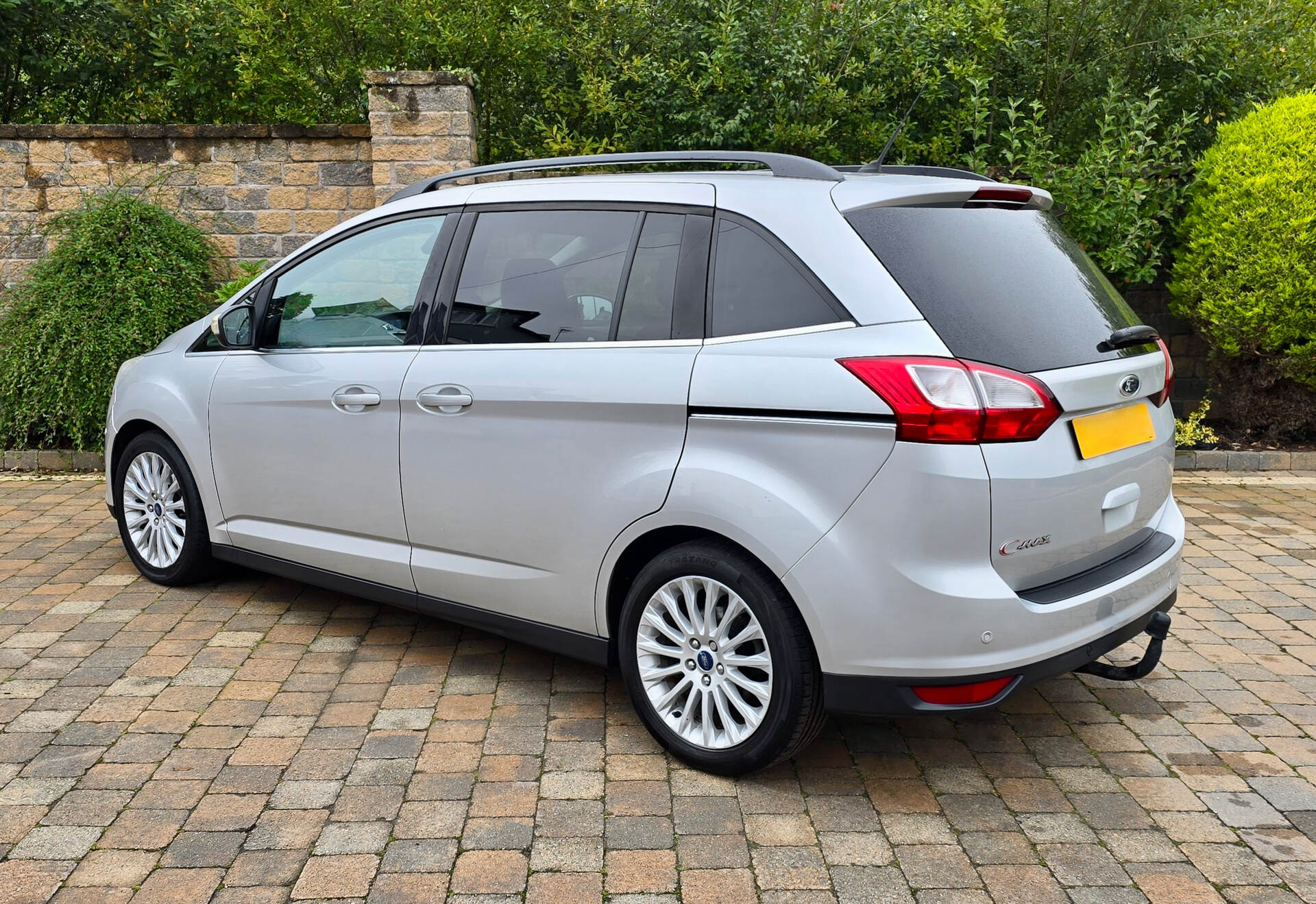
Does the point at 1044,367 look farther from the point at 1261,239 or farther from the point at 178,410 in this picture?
the point at 1261,239

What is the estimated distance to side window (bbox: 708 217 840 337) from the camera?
3117mm

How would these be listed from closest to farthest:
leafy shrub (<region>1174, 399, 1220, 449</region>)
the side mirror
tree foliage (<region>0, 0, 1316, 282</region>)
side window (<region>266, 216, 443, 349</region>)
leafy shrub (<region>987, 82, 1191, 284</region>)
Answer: side window (<region>266, 216, 443, 349</region>)
the side mirror
leafy shrub (<region>987, 82, 1191, 284</region>)
tree foliage (<region>0, 0, 1316, 282</region>)
leafy shrub (<region>1174, 399, 1220, 449</region>)

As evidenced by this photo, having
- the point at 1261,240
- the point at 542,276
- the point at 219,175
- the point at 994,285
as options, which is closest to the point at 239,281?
the point at 219,175

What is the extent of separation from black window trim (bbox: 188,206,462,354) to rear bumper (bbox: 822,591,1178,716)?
200 cm

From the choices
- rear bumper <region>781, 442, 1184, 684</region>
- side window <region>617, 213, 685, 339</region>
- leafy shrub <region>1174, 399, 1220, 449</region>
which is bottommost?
leafy shrub <region>1174, 399, 1220, 449</region>

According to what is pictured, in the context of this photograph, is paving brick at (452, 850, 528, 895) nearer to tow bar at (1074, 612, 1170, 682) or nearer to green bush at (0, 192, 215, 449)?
tow bar at (1074, 612, 1170, 682)

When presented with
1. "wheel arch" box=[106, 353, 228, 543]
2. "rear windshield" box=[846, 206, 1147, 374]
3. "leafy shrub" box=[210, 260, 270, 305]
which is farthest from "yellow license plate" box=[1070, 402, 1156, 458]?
"leafy shrub" box=[210, 260, 270, 305]

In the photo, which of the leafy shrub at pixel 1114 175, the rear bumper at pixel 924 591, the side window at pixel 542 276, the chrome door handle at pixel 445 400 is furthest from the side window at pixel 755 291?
the leafy shrub at pixel 1114 175

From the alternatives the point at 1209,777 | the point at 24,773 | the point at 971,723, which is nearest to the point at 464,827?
the point at 24,773

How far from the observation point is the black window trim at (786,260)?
3.05 metres

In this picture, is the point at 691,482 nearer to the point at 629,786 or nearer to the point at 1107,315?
the point at 629,786

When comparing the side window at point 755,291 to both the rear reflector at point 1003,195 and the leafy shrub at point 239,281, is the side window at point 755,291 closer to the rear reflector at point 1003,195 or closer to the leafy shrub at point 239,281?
the rear reflector at point 1003,195

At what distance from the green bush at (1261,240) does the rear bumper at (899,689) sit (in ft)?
18.6

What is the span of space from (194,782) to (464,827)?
89 cm
